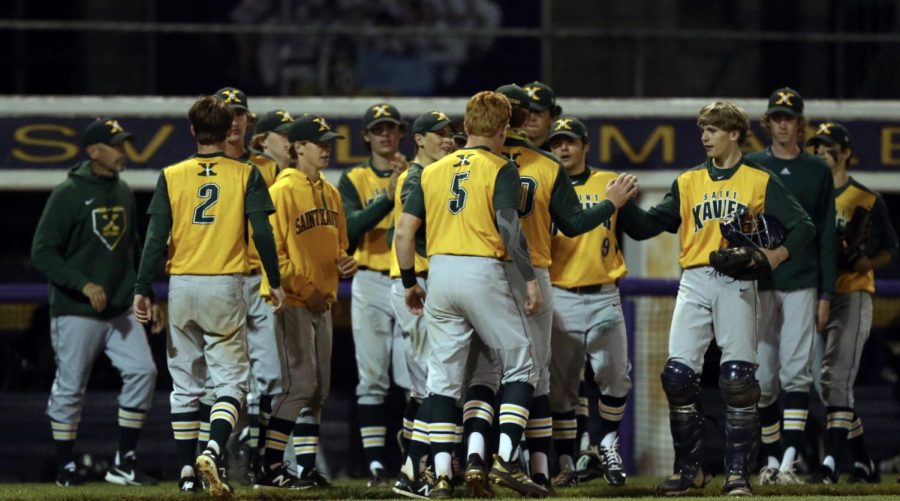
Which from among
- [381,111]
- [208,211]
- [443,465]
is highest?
[381,111]

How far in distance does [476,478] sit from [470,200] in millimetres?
1236

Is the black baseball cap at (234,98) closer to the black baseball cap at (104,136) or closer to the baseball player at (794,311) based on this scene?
the black baseball cap at (104,136)

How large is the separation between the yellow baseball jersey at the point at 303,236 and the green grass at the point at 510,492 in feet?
3.27

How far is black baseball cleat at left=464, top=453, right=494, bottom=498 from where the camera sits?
24.4 ft

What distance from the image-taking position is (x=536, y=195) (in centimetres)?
783

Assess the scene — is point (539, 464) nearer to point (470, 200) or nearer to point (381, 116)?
point (470, 200)

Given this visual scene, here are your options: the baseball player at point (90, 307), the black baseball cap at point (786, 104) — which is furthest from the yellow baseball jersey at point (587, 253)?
the baseball player at point (90, 307)

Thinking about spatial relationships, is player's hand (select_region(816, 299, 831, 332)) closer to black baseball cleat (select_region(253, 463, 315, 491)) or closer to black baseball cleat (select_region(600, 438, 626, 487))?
black baseball cleat (select_region(600, 438, 626, 487))

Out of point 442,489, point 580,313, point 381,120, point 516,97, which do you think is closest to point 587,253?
point 580,313

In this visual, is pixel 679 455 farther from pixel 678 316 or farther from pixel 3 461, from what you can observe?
pixel 3 461

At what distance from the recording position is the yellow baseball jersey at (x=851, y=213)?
916cm

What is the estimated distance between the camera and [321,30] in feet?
43.6

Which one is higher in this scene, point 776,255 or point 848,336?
point 776,255

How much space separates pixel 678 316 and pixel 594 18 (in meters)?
8.36
